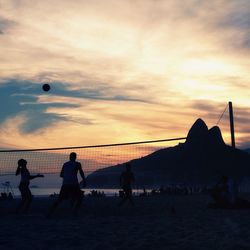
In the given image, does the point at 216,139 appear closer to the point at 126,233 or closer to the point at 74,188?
the point at 74,188

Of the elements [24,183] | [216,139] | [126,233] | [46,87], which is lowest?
[126,233]

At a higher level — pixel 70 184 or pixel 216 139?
pixel 216 139

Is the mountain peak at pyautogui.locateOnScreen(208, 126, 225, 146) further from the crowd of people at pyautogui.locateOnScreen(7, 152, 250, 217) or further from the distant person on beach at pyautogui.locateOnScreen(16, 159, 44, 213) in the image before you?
the distant person on beach at pyautogui.locateOnScreen(16, 159, 44, 213)

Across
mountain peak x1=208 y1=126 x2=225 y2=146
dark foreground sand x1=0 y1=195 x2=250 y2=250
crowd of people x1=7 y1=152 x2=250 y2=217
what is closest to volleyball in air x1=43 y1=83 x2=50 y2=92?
crowd of people x1=7 y1=152 x2=250 y2=217

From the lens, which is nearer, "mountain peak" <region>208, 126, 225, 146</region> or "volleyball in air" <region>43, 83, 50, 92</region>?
"volleyball in air" <region>43, 83, 50, 92</region>

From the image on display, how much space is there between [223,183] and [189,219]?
4549mm

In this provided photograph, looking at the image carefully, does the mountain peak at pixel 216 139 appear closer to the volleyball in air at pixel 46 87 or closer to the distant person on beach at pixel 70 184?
the volleyball in air at pixel 46 87

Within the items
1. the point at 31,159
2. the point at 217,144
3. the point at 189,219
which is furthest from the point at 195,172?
the point at 189,219

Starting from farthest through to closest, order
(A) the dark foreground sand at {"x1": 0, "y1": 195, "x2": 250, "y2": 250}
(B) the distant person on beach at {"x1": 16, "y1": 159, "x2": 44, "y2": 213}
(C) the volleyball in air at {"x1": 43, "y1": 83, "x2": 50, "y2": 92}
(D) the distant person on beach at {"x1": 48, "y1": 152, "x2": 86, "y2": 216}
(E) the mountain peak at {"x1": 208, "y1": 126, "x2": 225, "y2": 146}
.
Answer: (E) the mountain peak at {"x1": 208, "y1": 126, "x2": 225, "y2": 146}, (C) the volleyball in air at {"x1": 43, "y1": 83, "x2": 50, "y2": 92}, (B) the distant person on beach at {"x1": 16, "y1": 159, "x2": 44, "y2": 213}, (D) the distant person on beach at {"x1": 48, "y1": 152, "x2": 86, "y2": 216}, (A) the dark foreground sand at {"x1": 0, "y1": 195, "x2": 250, "y2": 250}

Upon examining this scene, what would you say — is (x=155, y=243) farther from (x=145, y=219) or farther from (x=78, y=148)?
(x=78, y=148)

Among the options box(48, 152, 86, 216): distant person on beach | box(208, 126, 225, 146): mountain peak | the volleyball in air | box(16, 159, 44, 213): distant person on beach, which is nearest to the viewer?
box(48, 152, 86, 216): distant person on beach

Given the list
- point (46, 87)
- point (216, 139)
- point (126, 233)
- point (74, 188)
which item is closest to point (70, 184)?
point (74, 188)

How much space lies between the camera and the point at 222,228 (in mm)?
9578

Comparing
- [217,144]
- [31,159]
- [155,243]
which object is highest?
[217,144]
